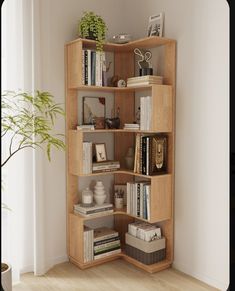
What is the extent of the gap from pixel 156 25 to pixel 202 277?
202 cm

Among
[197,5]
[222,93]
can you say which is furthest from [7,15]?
[222,93]

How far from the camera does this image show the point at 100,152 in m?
3.10

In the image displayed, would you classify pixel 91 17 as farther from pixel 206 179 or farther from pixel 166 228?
pixel 166 228

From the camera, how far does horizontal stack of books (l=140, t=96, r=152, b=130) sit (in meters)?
2.78

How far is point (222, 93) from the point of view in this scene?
254 cm

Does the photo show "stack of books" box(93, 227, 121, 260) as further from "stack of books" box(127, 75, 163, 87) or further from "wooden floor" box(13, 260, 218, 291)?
"stack of books" box(127, 75, 163, 87)

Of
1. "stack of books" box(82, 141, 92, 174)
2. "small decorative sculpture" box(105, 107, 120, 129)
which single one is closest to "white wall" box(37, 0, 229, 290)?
"stack of books" box(82, 141, 92, 174)

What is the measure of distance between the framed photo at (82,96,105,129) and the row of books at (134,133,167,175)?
418 millimetres

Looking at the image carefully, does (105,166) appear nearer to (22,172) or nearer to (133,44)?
(22,172)

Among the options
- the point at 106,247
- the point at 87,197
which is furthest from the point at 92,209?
the point at 106,247

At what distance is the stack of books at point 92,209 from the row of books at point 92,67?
38.9 inches

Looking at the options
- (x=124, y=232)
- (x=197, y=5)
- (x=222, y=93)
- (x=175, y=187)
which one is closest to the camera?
(x=222, y=93)

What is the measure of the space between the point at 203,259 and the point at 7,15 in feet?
7.51

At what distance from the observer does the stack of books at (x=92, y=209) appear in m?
2.94
